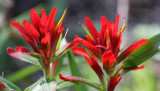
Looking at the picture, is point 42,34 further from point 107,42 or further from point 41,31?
point 107,42

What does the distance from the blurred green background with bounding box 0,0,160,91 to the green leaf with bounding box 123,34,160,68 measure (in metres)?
0.89

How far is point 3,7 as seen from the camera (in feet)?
10.8

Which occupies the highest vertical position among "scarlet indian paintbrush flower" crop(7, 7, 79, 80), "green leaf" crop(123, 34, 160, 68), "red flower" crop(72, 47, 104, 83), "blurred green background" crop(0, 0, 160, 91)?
"scarlet indian paintbrush flower" crop(7, 7, 79, 80)

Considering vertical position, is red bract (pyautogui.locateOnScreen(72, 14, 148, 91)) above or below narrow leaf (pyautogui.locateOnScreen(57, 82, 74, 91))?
above

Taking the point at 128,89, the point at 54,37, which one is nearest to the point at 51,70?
the point at 54,37

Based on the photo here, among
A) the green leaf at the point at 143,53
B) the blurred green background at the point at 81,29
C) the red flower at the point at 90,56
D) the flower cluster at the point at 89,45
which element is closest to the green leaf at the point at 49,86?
the flower cluster at the point at 89,45

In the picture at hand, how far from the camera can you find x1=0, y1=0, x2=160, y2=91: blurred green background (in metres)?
2.38

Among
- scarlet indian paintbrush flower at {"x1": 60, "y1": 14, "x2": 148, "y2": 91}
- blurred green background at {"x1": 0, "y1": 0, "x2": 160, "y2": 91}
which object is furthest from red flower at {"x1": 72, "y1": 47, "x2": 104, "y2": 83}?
blurred green background at {"x1": 0, "y1": 0, "x2": 160, "y2": 91}

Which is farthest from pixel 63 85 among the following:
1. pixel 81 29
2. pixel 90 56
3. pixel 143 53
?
pixel 81 29

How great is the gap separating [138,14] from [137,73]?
2630 mm

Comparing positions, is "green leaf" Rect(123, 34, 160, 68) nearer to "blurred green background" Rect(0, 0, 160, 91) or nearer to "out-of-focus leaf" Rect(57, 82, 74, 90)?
"out-of-focus leaf" Rect(57, 82, 74, 90)

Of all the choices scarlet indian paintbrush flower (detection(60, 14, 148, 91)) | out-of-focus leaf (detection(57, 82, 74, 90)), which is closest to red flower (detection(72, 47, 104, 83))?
scarlet indian paintbrush flower (detection(60, 14, 148, 91))

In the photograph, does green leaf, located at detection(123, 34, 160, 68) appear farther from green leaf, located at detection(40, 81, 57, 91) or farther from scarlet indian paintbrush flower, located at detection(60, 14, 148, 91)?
green leaf, located at detection(40, 81, 57, 91)

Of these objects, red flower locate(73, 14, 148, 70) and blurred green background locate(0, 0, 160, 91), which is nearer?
red flower locate(73, 14, 148, 70)
